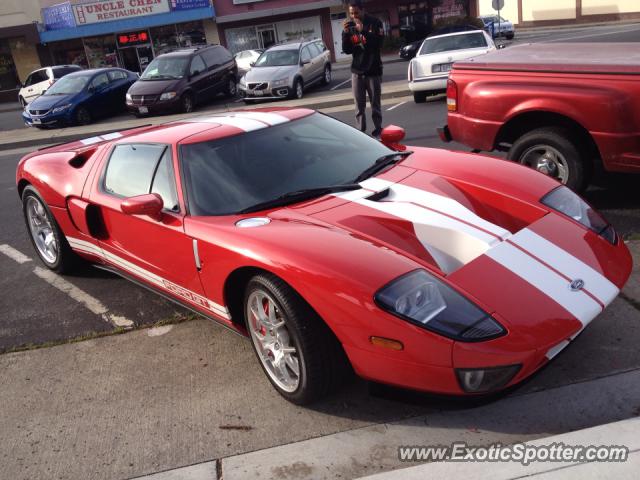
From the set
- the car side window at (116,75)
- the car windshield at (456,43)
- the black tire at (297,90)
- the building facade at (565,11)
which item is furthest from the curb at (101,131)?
the building facade at (565,11)

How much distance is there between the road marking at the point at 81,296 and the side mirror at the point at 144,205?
1.03 meters

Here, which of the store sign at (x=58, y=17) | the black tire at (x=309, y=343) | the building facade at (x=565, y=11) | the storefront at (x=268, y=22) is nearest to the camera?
the black tire at (x=309, y=343)

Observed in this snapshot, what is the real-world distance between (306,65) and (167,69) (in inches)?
144

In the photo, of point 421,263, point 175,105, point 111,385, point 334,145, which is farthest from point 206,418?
point 175,105

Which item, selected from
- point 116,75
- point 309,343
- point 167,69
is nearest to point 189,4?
point 116,75

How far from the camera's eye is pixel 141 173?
3969 mm

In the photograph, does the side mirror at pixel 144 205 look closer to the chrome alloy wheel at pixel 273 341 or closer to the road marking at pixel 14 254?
the chrome alloy wheel at pixel 273 341

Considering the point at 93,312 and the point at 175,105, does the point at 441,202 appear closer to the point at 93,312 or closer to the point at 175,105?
the point at 93,312

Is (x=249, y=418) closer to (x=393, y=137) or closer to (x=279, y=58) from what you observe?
(x=393, y=137)

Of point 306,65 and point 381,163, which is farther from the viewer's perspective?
point 306,65

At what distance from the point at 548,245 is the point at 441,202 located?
610mm

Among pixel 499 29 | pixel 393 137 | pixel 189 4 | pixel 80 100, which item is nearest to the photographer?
pixel 393 137

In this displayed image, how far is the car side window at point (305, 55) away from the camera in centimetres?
1619

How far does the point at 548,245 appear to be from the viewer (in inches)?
120
